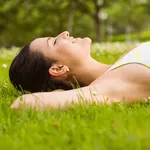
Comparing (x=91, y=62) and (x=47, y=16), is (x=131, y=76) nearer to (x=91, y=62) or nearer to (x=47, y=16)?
(x=91, y=62)

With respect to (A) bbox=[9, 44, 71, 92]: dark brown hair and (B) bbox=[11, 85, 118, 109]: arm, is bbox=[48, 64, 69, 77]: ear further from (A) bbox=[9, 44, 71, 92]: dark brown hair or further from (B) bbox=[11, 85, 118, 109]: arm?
(B) bbox=[11, 85, 118, 109]: arm

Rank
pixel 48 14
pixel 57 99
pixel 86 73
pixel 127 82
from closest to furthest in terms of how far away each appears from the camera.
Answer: pixel 57 99 < pixel 127 82 < pixel 86 73 < pixel 48 14

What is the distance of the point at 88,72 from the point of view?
204 inches

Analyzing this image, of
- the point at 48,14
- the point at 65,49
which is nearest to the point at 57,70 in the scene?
the point at 65,49

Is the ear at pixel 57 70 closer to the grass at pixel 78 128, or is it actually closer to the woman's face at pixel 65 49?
the woman's face at pixel 65 49

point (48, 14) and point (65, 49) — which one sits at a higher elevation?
point (65, 49)

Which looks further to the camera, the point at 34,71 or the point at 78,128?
the point at 34,71

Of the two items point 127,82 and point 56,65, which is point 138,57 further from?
point 56,65

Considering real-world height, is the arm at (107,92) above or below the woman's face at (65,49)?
below

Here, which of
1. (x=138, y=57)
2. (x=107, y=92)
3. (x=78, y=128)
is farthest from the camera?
(x=138, y=57)

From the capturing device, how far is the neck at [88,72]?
5145 mm

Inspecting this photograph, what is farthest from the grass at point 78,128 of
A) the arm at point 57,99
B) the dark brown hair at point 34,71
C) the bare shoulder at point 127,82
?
the dark brown hair at point 34,71

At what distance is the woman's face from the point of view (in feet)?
16.7

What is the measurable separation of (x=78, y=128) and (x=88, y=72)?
1.95 metres
